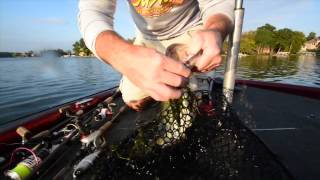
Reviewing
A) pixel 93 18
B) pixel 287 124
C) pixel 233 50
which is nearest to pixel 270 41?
pixel 287 124

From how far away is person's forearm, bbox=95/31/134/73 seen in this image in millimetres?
1025

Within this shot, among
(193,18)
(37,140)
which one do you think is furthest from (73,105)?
(193,18)

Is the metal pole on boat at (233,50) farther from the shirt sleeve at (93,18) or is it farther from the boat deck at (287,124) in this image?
the shirt sleeve at (93,18)

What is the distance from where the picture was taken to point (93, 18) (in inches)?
54.4

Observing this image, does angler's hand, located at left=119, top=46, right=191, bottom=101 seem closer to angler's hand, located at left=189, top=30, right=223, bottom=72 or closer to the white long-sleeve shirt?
angler's hand, located at left=189, top=30, right=223, bottom=72

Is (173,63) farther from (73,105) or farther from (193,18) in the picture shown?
(73,105)

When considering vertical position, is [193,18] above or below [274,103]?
above

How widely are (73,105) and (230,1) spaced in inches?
96.6

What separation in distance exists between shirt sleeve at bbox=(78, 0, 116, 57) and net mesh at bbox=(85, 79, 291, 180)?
62 cm

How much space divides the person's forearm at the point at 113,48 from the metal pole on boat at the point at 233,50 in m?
0.92

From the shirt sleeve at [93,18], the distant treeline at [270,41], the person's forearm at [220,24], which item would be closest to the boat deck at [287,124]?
the person's forearm at [220,24]

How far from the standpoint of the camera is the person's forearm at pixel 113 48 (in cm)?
103

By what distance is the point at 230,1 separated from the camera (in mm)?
1542

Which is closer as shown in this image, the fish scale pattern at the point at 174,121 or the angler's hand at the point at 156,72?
the angler's hand at the point at 156,72
